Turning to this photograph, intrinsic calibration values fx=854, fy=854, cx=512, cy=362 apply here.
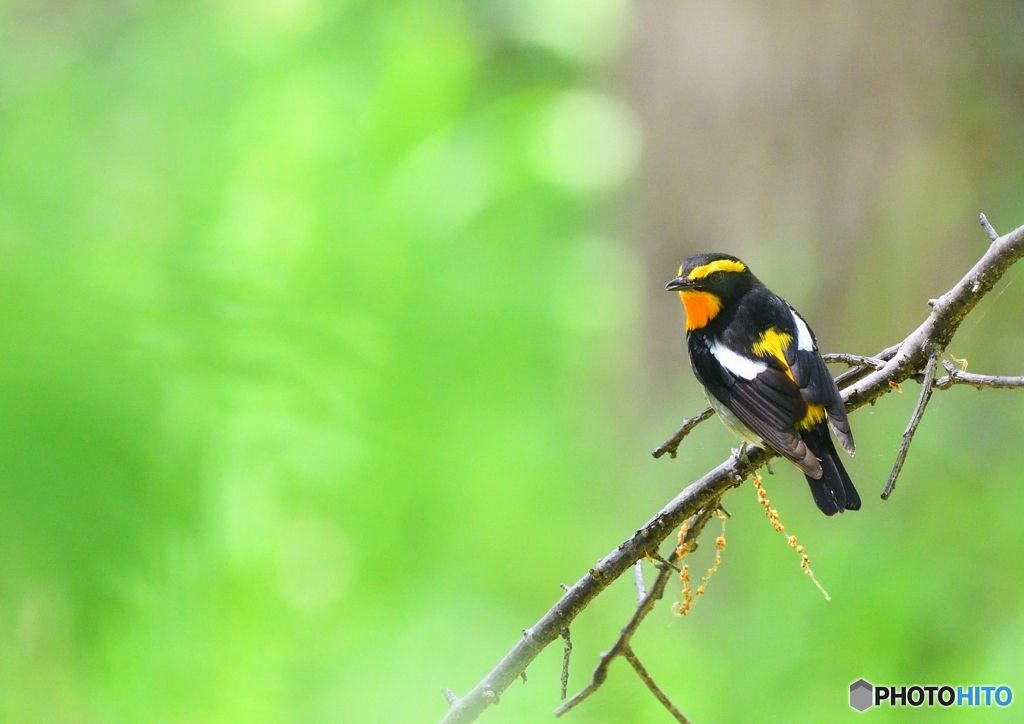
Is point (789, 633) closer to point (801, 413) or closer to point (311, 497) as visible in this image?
point (801, 413)

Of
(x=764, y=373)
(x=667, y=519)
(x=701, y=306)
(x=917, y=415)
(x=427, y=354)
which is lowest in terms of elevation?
(x=917, y=415)

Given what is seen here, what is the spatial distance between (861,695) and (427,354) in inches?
61.6

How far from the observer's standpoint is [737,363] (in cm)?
151

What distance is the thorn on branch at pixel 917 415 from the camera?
0.81m

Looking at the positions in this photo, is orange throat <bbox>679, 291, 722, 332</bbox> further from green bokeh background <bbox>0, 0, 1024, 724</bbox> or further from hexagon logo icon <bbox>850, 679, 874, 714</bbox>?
hexagon logo icon <bbox>850, 679, 874, 714</bbox>

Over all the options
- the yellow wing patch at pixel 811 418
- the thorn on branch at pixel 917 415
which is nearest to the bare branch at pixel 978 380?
the thorn on branch at pixel 917 415

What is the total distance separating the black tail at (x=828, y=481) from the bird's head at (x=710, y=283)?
33cm

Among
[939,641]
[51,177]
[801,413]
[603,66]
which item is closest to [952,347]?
[939,641]

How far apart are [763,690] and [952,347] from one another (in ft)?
Result: 3.70

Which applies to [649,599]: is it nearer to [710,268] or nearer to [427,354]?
[710,268]

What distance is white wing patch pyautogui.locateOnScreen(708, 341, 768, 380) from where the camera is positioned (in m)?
1.47

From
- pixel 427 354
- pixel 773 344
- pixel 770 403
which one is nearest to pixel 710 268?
pixel 773 344

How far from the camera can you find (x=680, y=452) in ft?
9.63

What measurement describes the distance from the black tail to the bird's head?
0.33 meters
